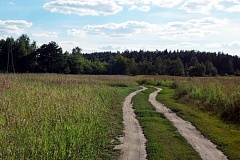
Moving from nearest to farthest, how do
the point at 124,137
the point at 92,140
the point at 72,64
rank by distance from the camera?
the point at 92,140 → the point at 124,137 → the point at 72,64

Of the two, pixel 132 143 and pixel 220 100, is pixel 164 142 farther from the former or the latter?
pixel 220 100

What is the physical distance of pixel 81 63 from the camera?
10294cm

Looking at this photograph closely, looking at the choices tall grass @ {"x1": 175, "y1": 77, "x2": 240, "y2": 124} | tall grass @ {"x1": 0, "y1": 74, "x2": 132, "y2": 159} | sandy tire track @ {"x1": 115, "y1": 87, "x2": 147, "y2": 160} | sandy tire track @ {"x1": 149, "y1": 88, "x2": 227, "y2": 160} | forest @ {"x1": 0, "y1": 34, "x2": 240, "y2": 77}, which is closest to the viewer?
tall grass @ {"x1": 0, "y1": 74, "x2": 132, "y2": 159}

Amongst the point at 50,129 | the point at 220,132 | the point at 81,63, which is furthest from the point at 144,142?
the point at 81,63

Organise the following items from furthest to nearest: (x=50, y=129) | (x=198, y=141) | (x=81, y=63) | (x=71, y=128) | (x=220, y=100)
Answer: (x=81, y=63), (x=220, y=100), (x=198, y=141), (x=71, y=128), (x=50, y=129)

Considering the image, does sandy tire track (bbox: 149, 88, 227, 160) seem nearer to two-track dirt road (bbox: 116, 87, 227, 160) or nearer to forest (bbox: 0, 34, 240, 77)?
two-track dirt road (bbox: 116, 87, 227, 160)

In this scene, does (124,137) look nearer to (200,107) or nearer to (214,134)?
(214,134)

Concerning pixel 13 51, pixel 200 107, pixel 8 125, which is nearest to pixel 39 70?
pixel 13 51

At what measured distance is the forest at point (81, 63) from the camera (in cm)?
8500

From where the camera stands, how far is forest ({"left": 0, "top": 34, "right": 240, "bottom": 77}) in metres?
85.0

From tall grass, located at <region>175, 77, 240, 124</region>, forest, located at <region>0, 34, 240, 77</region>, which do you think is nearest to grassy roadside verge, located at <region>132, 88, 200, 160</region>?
tall grass, located at <region>175, 77, 240, 124</region>

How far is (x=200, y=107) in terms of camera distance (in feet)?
82.3

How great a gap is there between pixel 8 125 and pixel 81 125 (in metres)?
3.38

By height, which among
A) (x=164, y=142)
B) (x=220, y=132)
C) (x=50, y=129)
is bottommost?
(x=220, y=132)
